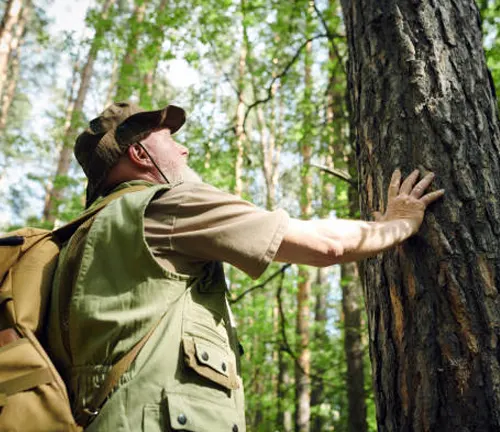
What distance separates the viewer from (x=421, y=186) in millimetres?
1983

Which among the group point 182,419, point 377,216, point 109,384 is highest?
point 377,216

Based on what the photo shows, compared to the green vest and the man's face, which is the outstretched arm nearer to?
the green vest

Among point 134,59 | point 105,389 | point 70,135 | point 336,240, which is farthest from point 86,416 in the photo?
point 70,135

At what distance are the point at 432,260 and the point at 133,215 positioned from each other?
3.78ft

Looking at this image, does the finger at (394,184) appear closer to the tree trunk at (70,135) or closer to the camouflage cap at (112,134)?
the camouflage cap at (112,134)

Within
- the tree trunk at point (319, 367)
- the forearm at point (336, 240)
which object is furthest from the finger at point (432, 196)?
the tree trunk at point (319, 367)

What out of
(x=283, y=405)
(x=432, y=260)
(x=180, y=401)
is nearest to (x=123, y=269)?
(x=180, y=401)

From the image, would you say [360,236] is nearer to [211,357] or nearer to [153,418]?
[211,357]

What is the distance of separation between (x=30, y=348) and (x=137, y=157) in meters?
0.96

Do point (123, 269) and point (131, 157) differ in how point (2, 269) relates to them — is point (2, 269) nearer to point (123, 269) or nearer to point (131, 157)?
point (123, 269)

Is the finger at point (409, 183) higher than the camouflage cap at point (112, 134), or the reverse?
the camouflage cap at point (112, 134)

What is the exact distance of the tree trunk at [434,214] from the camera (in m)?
1.78

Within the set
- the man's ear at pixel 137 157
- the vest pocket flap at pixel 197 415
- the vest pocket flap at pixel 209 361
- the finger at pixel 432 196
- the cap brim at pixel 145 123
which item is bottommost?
the vest pocket flap at pixel 197 415

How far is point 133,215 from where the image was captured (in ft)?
5.72
